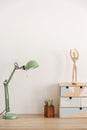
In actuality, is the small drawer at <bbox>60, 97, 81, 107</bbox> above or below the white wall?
below

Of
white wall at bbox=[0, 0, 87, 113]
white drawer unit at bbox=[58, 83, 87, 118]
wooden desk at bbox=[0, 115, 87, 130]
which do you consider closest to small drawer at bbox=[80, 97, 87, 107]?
white drawer unit at bbox=[58, 83, 87, 118]

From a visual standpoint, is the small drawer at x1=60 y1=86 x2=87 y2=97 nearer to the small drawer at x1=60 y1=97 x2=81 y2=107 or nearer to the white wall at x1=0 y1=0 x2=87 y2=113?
the small drawer at x1=60 y1=97 x2=81 y2=107

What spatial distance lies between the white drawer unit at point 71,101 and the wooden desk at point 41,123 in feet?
0.25

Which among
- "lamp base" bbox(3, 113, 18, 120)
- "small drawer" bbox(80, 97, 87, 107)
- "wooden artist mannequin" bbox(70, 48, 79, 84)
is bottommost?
"lamp base" bbox(3, 113, 18, 120)

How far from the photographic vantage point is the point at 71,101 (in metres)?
2.23

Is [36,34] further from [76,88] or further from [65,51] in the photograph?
[76,88]

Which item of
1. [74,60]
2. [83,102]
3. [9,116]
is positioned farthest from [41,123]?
[74,60]

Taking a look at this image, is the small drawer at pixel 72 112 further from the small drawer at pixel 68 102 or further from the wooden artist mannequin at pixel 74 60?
the wooden artist mannequin at pixel 74 60

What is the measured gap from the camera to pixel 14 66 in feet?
7.79

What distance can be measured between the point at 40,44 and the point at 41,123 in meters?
0.72

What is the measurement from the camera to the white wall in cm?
238

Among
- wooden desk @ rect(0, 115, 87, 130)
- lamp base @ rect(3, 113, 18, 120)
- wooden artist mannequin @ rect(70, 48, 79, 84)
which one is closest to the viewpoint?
wooden desk @ rect(0, 115, 87, 130)

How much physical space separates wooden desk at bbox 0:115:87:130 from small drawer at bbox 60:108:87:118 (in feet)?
0.18

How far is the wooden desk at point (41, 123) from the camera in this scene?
6.20 ft
